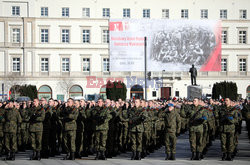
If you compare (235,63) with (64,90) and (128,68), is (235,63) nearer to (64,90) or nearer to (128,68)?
(128,68)

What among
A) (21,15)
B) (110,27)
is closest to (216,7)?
(110,27)

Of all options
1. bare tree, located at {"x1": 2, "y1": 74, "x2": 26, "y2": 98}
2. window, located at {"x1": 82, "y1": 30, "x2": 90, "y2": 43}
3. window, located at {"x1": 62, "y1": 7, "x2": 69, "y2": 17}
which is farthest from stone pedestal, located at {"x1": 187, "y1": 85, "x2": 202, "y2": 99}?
window, located at {"x1": 62, "y1": 7, "x2": 69, "y2": 17}

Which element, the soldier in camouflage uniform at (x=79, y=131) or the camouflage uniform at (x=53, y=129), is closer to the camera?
the soldier in camouflage uniform at (x=79, y=131)

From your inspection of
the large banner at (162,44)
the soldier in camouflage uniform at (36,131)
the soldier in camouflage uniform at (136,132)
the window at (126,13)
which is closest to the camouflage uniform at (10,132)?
the soldier in camouflage uniform at (36,131)

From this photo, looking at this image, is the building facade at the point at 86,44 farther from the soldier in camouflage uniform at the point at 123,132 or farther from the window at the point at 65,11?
the soldier in camouflage uniform at the point at 123,132

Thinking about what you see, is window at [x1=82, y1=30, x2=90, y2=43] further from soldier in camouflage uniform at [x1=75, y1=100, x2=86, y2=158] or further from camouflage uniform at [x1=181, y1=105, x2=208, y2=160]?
camouflage uniform at [x1=181, y1=105, x2=208, y2=160]

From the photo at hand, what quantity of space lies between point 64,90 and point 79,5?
12.5 m

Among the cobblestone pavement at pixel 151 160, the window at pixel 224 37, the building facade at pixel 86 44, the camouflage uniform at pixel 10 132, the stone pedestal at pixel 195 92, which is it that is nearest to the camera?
the cobblestone pavement at pixel 151 160

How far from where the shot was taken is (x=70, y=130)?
15.6 meters

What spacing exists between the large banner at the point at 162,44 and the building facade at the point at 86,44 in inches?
55.0

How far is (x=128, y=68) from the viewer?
65.2 metres

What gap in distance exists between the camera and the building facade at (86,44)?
2544 inches

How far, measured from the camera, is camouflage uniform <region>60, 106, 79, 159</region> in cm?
1562

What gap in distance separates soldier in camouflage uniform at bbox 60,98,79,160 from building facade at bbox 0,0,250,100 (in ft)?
158
